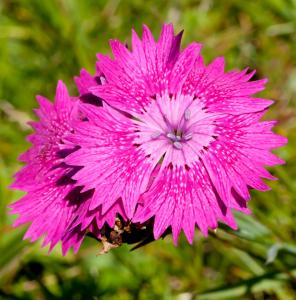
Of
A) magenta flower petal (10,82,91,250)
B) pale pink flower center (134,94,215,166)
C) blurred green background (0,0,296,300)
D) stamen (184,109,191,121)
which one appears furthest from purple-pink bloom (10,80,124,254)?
blurred green background (0,0,296,300)

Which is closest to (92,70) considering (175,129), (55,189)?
(175,129)

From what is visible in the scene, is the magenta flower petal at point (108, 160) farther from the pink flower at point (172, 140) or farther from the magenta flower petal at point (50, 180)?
the magenta flower petal at point (50, 180)

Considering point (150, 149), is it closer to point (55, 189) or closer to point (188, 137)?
point (188, 137)

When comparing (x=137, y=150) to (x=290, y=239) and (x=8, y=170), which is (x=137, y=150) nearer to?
(x=290, y=239)

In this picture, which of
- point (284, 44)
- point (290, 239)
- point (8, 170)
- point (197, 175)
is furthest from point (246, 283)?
point (284, 44)

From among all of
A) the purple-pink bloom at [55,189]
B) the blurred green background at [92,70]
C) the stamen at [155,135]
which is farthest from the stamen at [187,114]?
the blurred green background at [92,70]

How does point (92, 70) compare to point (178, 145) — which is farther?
point (92, 70)

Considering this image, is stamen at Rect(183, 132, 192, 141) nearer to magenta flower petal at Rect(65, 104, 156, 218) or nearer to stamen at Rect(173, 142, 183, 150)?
stamen at Rect(173, 142, 183, 150)
